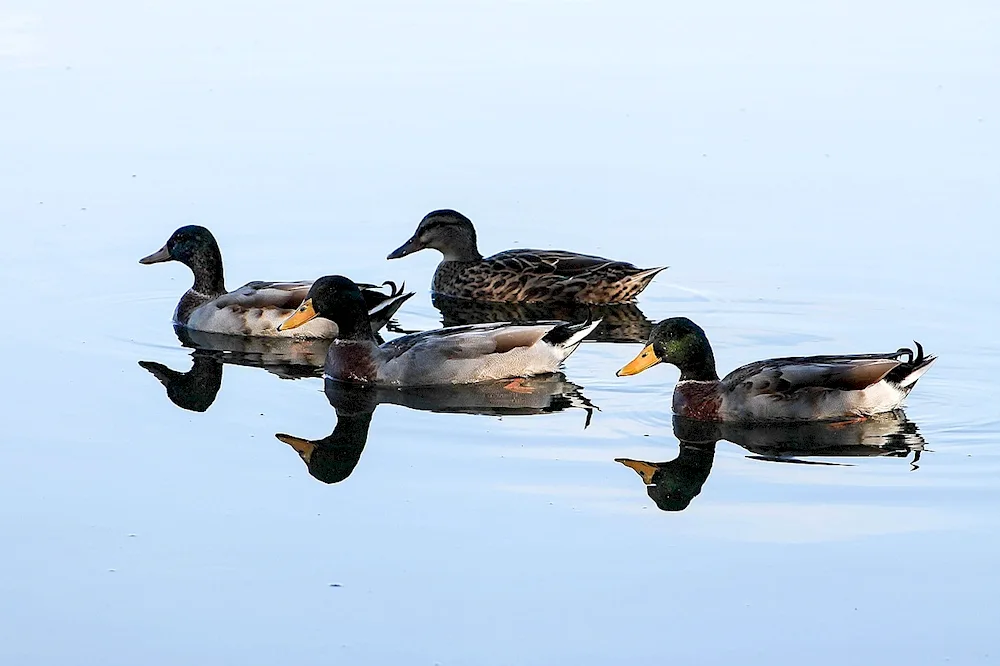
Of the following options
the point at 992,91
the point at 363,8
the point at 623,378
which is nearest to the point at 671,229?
the point at 623,378

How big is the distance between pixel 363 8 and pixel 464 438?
15.7 metres

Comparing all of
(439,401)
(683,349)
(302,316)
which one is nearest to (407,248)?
(302,316)

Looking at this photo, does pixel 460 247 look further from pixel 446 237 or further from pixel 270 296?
pixel 270 296

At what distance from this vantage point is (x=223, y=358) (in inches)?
490

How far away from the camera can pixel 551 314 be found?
46.7ft

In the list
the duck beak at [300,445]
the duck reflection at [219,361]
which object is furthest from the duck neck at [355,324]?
the duck beak at [300,445]

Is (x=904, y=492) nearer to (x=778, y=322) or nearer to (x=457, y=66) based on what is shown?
(x=778, y=322)

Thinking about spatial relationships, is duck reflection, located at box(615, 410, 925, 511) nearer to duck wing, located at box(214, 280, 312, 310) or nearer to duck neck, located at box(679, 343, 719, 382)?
duck neck, located at box(679, 343, 719, 382)

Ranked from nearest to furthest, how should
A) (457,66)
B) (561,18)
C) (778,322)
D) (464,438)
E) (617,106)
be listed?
(464,438)
(778,322)
(617,106)
(457,66)
(561,18)

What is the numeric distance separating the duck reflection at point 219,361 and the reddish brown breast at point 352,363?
0.28 m

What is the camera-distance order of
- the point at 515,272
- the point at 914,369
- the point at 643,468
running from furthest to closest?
1. the point at 515,272
2. the point at 914,369
3. the point at 643,468

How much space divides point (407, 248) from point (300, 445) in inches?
194

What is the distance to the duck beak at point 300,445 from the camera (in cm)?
995

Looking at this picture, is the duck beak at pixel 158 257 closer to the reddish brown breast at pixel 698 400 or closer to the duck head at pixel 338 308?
the duck head at pixel 338 308
